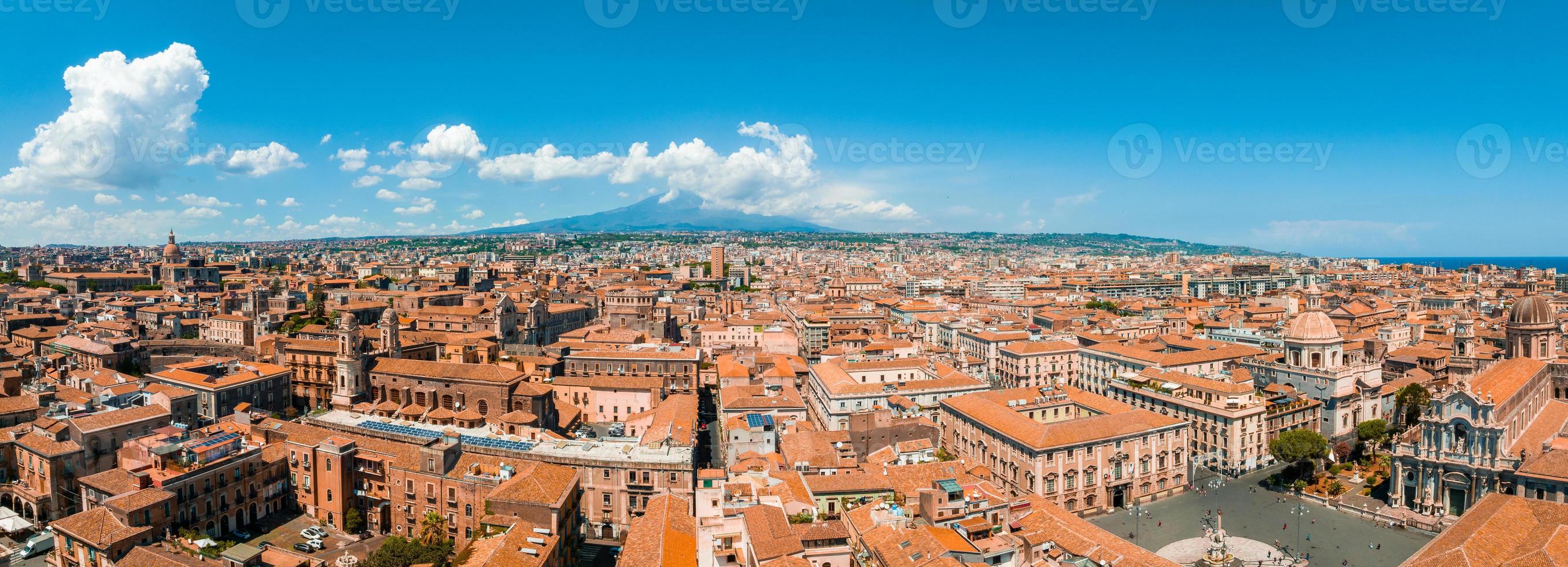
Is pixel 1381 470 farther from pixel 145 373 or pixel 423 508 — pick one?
pixel 145 373

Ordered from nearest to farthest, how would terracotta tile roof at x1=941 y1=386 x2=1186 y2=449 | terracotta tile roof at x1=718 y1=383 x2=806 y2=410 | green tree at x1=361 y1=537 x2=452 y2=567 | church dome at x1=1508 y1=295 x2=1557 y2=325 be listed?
green tree at x1=361 y1=537 x2=452 y2=567 < terracotta tile roof at x1=941 y1=386 x2=1186 y2=449 < terracotta tile roof at x1=718 y1=383 x2=806 y2=410 < church dome at x1=1508 y1=295 x2=1557 y2=325

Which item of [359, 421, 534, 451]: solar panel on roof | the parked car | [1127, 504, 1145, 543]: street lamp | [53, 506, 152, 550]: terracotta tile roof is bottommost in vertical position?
[1127, 504, 1145, 543]: street lamp

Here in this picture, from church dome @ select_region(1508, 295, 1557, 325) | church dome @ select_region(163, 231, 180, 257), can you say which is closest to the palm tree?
church dome @ select_region(1508, 295, 1557, 325)

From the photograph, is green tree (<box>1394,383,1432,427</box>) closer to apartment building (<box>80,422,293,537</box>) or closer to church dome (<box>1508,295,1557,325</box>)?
church dome (<box>1508,295,1557,325</box>)

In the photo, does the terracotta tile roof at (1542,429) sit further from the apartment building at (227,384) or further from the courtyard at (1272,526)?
the apartment building at (227,384)

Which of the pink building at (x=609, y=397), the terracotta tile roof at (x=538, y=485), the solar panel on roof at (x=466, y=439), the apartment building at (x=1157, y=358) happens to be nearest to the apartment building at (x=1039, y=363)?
the apartment building at (x=1157, y=358)

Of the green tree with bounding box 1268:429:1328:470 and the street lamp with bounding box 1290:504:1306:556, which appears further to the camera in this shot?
the green tree with bounding box 1268:429:1328:470

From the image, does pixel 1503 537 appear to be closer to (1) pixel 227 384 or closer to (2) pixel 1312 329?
(2) pixel 1312 329

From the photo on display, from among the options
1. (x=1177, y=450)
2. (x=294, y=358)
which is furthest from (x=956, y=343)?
(x=294, y=358)
